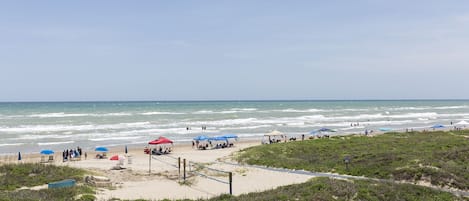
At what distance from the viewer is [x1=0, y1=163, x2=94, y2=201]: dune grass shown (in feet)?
50.3

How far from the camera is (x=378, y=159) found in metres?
21.9

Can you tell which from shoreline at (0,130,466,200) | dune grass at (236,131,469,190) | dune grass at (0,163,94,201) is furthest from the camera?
shoreline at (0,130,466,200)

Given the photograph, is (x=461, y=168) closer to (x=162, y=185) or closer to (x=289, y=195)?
(x=289, y=195)

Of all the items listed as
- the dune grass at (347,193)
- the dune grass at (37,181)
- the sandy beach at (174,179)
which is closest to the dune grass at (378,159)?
the dune grass at (347,193)

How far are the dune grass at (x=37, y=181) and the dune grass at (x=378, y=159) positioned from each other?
1141 centimetres

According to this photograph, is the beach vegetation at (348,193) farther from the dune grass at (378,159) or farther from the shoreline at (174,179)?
the shoreline at (174,179)

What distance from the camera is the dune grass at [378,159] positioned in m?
18.1

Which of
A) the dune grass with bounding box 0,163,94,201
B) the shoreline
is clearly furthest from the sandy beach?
the dune grass with bounding box 0,163,94,201

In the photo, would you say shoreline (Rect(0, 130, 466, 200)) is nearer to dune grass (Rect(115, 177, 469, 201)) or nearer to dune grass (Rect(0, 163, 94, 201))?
dune grass (Rect(0, 163, 94, 201))

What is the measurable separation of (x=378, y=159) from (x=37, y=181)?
17.1 m

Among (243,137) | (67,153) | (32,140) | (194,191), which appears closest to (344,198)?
(194,191)

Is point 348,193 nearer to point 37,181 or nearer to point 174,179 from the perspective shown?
point 174,179

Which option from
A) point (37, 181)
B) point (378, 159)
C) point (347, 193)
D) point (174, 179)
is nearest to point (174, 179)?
point (174, 179)

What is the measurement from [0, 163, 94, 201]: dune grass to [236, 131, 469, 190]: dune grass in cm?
1141
